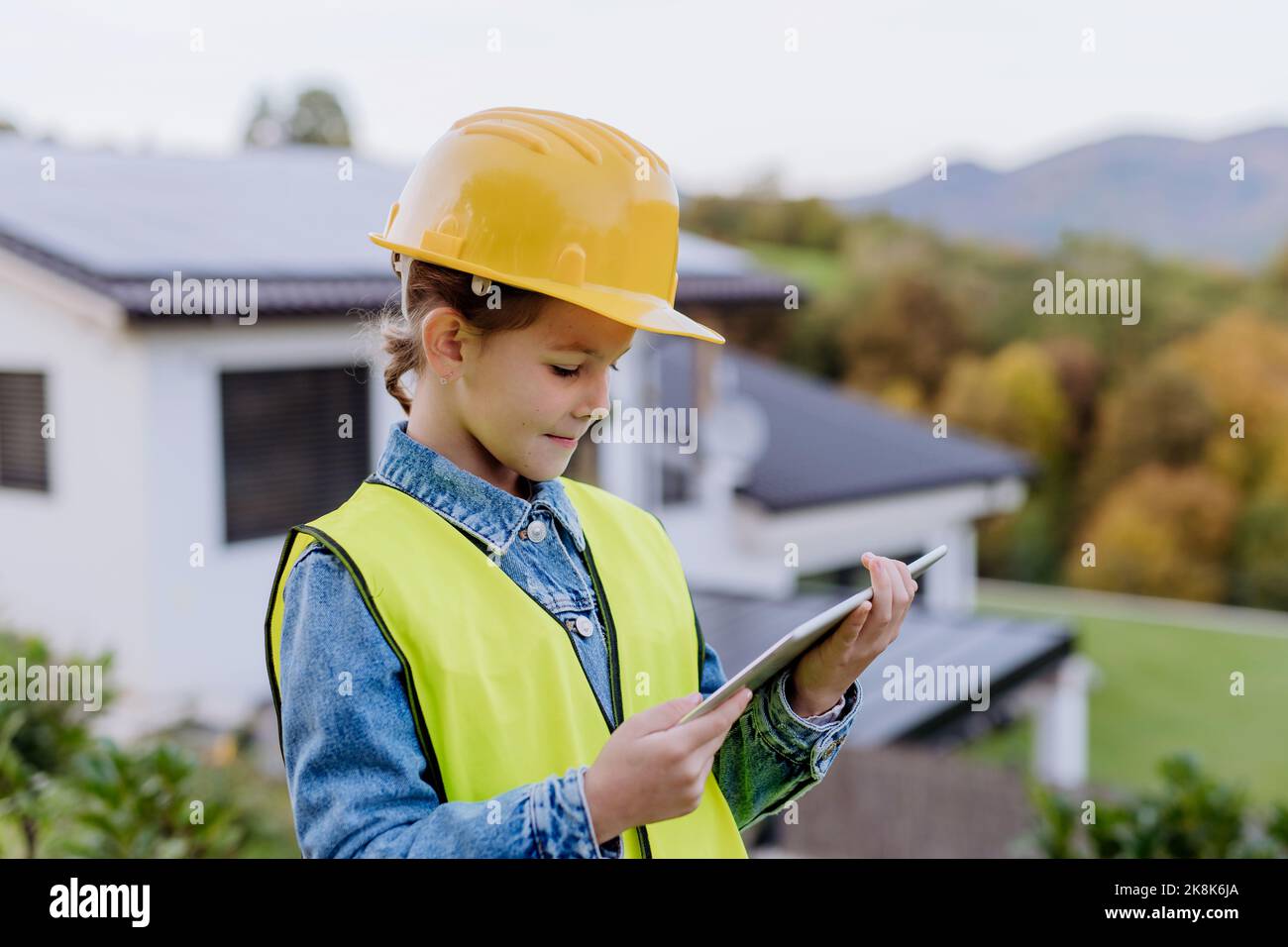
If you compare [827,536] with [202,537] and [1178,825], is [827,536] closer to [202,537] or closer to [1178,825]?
[202,537]

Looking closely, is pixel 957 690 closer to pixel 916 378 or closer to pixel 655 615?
pixel 655 615

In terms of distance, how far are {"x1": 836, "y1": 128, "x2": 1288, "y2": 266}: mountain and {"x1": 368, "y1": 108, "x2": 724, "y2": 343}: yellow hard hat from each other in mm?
19588

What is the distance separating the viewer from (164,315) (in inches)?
179

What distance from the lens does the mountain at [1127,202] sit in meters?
20.6

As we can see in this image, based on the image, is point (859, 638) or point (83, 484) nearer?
point (859, 638)

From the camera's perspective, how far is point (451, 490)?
1.01 meters

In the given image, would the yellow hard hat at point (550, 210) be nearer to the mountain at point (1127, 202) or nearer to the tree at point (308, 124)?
the tree at point (308, 124)

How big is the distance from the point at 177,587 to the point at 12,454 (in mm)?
918

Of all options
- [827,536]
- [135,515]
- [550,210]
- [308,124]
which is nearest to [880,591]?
[550,210]

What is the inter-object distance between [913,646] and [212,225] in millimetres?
3815

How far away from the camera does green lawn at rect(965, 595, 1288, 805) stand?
36.6ft

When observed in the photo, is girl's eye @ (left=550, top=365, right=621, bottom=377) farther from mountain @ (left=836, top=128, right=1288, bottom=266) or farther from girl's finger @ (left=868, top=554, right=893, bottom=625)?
mountain @ (left=836, top=128, right=1288, bottom=266)

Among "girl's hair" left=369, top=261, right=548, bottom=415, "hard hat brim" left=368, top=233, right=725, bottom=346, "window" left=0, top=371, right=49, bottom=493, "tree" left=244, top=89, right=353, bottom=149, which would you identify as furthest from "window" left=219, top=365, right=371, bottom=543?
"tree" left=244, top=89, right=353, bottom=149

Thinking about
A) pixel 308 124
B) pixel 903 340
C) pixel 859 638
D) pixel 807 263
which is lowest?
pixel 859 638
